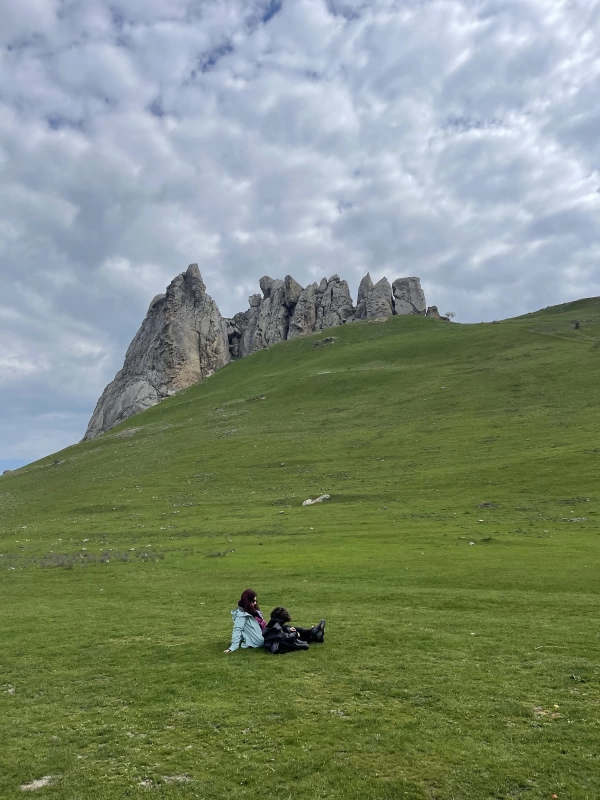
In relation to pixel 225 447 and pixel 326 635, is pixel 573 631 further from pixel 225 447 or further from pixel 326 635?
pixel 225 447

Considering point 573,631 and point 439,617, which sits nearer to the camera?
point 573,631

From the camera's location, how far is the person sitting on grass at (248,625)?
53.1 ft

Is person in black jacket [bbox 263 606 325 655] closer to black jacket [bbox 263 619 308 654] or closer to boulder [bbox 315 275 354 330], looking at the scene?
black jacket [bbox 263 619 308 654]

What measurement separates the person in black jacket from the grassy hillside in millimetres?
779

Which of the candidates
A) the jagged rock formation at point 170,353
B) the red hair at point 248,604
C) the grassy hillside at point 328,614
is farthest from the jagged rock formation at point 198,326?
the red hair at point 248,604

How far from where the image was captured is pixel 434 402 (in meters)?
82.1

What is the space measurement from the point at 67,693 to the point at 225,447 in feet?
206

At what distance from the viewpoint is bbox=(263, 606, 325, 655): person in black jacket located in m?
15.7

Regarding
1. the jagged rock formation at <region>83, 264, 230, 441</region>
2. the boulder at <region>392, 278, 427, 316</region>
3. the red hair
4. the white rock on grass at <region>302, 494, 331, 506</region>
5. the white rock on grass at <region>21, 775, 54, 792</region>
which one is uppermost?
the boulder at <region>392, 278, 427, 316</region>

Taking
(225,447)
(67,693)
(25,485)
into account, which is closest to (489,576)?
(67,693)

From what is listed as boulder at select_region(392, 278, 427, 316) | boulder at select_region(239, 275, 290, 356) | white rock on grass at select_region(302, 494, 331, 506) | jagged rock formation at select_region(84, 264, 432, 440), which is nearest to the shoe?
white rock on grass at select_region(302, 494, 331, 506)

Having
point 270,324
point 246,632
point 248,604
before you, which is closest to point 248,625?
point 246,632

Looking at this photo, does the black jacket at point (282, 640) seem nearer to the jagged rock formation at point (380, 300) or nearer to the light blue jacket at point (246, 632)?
the light blue jacket at point (246, 632)

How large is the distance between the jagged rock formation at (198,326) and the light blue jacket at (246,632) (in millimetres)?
146728
